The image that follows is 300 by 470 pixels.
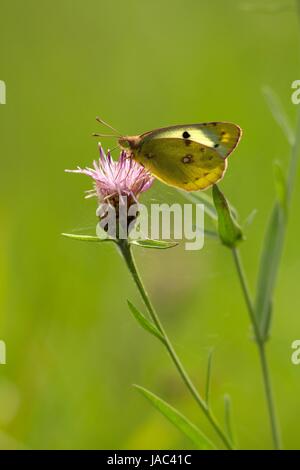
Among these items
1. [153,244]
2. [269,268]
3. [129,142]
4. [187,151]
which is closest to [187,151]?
[187,151]

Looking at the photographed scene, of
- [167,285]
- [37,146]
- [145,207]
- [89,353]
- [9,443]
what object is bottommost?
[9,443]

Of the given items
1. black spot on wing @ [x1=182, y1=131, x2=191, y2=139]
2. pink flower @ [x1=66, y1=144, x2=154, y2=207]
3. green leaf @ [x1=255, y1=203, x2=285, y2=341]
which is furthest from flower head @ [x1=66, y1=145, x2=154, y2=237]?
green leaf @ [x1=255, y1=203, x2=285, y2=341]

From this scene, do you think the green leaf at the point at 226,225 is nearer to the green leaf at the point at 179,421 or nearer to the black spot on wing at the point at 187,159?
the black spot on wing at the point at 187,159

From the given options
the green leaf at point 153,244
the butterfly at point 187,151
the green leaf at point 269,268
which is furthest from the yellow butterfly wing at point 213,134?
the green leaf at point 269,268

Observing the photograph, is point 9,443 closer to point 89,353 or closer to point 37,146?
point 89,353

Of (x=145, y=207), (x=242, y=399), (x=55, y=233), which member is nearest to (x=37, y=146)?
(x=55, y=233)

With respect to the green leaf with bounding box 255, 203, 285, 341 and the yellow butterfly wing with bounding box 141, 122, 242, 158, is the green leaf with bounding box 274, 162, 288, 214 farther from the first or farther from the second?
the yellow butterfly wing with bounding box 141, 122, 242, 158
